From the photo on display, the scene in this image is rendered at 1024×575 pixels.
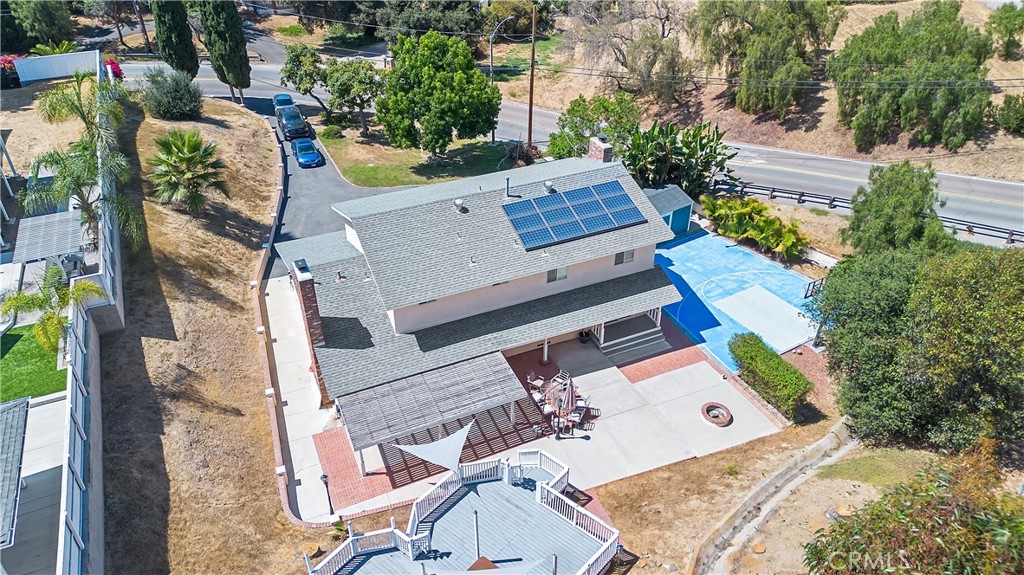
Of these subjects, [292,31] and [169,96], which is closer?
[169,96]

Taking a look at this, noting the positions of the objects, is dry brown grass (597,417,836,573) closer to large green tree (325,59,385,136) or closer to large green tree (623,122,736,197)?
large green tree (623,122,736,197)

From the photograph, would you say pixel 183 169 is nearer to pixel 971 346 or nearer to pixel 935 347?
pixel 935 347

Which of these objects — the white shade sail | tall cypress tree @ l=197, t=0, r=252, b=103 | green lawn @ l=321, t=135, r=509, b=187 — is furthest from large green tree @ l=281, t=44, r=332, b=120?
the white shade sail

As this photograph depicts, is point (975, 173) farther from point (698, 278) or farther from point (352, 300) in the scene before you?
point (352, 300)

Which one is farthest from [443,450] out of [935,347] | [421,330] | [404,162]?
[404,162]

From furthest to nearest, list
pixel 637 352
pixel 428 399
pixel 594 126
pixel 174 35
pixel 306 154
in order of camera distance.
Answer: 1. pixel 174 35
2. pixel 306 154
3. pixel 594 126
4. pixel 637 352
5. pixel 428 399

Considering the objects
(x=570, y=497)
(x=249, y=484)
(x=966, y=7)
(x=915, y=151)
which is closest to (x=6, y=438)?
(x=249, y=484)
